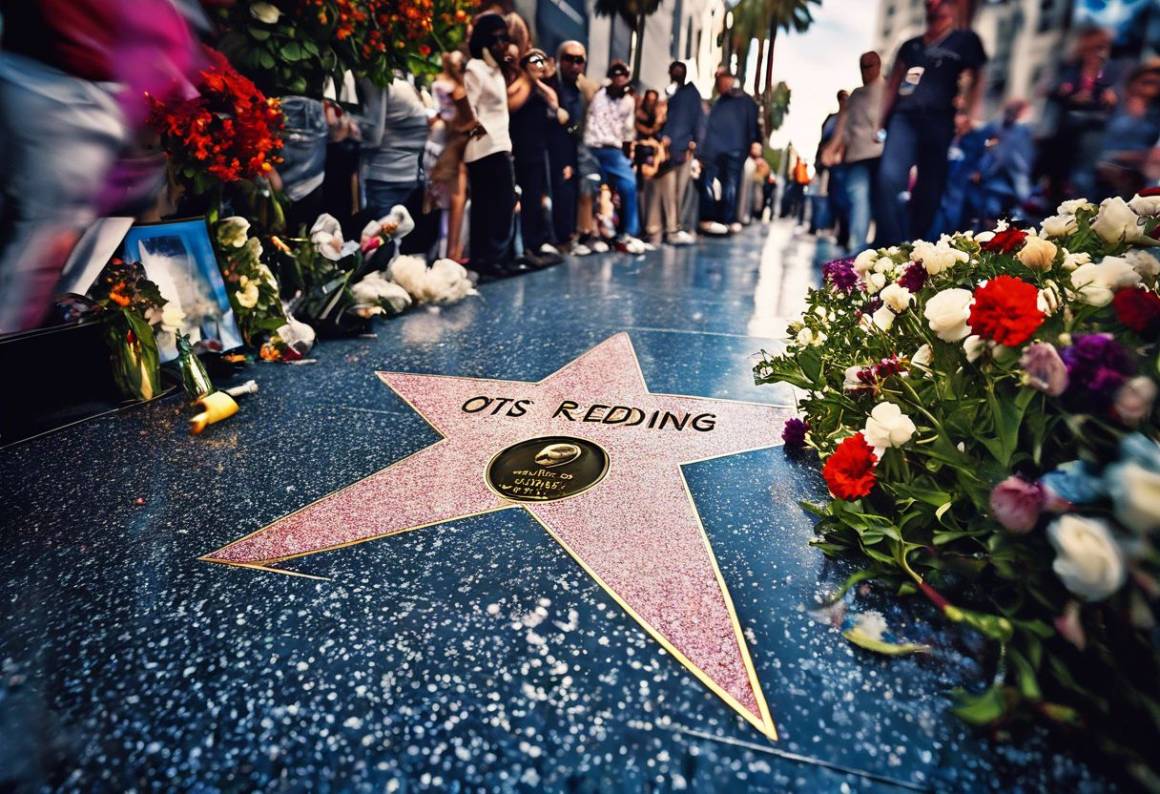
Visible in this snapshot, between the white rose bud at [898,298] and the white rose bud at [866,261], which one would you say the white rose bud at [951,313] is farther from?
the white rose bud at [866,261]

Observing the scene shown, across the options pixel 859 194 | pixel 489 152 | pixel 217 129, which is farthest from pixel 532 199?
pixel 217 129

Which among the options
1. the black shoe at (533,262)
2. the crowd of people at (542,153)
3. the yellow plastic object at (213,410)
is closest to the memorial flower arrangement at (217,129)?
the yellow plastic object at (213,410)

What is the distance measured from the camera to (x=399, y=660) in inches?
50.4

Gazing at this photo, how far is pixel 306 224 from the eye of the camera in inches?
159

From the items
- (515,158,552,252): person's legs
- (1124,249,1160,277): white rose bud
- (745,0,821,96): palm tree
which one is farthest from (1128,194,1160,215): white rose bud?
(745,0,821,96): palm tree

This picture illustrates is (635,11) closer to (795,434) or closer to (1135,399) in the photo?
(795,434)

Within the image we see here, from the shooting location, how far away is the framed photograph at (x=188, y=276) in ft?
9.07

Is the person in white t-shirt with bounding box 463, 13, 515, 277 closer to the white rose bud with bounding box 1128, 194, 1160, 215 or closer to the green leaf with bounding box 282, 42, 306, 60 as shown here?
the green leaf with bounding box 282, 42, 306, 60

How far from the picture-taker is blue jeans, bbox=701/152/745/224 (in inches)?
371

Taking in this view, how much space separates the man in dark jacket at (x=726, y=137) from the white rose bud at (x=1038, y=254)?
323 inches

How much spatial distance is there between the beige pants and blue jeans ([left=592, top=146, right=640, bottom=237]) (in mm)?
889

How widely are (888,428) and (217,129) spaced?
278 cm

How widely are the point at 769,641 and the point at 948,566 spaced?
42 centimetres

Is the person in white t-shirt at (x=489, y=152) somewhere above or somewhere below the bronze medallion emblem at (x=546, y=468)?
above
